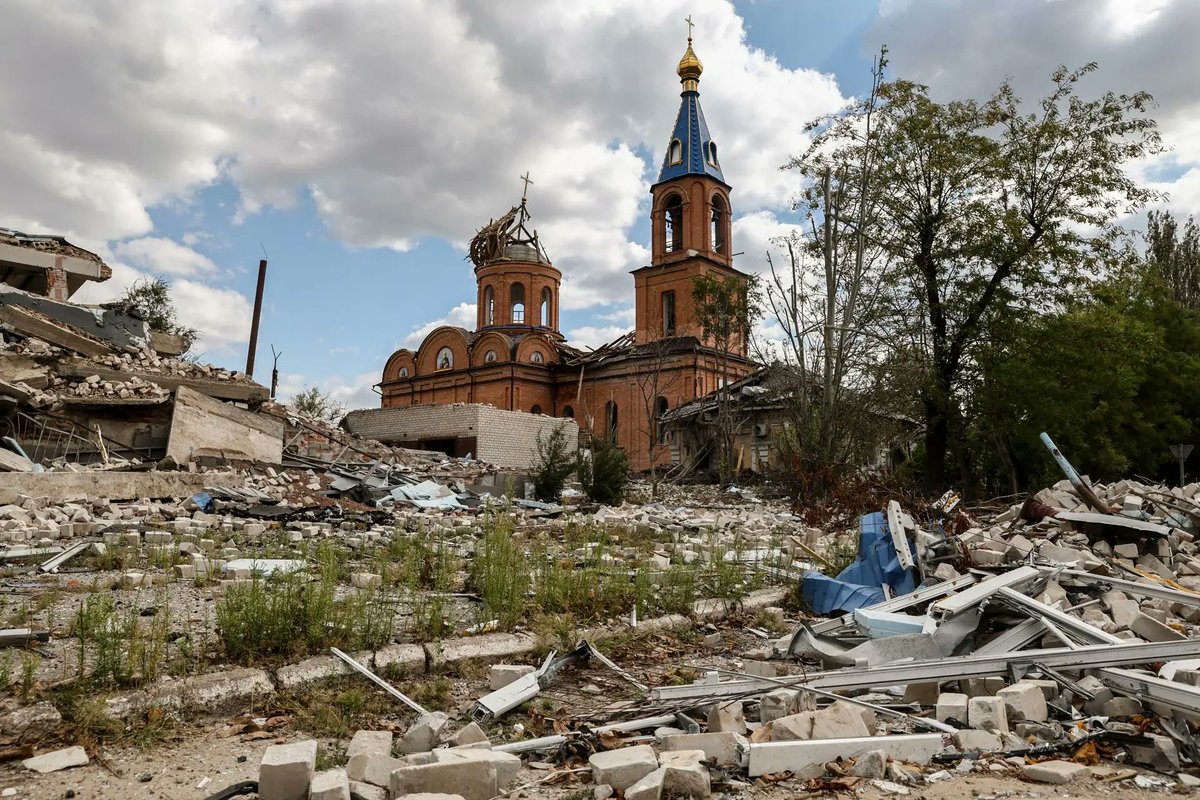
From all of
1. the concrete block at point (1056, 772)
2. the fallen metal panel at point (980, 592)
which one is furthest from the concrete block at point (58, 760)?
the fallen metal panel at point (980, 592)

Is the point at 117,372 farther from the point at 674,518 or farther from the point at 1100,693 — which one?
the point at 1100,693

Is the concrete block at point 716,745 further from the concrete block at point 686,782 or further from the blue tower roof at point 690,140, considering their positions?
the blue tower roof at point 690,140

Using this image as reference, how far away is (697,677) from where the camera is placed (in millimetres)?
4160

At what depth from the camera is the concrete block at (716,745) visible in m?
2.84

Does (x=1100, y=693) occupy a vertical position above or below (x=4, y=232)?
below

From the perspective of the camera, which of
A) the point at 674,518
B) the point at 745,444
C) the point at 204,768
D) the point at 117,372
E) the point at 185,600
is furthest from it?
the point at 745,444

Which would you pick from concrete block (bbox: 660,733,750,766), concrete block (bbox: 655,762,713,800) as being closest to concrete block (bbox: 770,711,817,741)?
concrete block (bbox: 660,733,750,766)

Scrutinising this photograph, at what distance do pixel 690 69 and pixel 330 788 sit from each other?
1592 inches

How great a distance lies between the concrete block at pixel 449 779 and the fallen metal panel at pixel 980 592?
297 cm

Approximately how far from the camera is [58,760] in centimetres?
271

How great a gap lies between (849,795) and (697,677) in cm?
161

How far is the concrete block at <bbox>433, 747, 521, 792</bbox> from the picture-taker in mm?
2621

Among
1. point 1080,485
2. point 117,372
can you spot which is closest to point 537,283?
point 117,372

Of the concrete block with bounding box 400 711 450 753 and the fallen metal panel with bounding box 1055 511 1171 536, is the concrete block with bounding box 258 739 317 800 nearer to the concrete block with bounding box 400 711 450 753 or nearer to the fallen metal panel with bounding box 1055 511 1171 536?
the concrete block with bounding box 400 711 450 753
